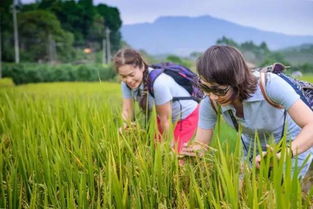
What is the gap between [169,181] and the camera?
1378 mm

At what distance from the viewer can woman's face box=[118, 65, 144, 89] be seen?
2334mm

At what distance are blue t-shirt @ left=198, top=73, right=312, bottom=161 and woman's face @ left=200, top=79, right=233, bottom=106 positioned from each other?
111 millimetres

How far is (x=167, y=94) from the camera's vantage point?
2.31 metres

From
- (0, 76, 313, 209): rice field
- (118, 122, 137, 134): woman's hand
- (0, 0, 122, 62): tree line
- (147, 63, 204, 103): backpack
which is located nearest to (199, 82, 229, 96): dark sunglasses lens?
(0, 76, 313, 209): rice field

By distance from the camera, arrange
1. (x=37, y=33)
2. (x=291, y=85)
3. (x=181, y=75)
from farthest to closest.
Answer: (x=37, y=33) < (x=181, y=75) < (x=291, y=85)

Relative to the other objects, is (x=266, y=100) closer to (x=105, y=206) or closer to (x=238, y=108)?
(x=238, y=108)

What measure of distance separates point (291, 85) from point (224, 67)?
0.90ft

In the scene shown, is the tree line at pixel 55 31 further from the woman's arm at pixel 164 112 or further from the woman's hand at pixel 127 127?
the woman's hand at pixel 127 127

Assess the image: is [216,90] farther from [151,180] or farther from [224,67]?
[151,180]

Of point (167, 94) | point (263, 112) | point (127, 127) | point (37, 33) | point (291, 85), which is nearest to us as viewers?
point (291, 85)

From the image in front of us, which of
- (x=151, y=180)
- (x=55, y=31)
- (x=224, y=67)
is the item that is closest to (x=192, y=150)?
(x=151, y=180)

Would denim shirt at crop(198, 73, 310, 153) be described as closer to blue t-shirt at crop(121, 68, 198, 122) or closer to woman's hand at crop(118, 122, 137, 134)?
woman's hand at crop(118, 122, 137, 134)

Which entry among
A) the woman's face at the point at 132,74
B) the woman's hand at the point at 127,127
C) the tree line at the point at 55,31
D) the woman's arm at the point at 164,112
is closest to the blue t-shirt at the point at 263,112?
the woman's hand at the point at 127,127

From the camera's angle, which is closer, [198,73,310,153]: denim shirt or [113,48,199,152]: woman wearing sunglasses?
[198,73,310,153]: denim shirt
